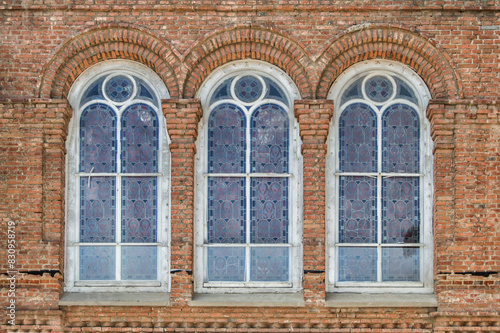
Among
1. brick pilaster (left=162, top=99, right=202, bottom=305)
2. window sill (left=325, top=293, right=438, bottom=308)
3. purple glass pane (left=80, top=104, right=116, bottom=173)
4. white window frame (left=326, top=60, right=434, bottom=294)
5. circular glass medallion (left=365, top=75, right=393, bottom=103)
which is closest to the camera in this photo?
window sill (left=325, top=293, right=438, bottom=308)

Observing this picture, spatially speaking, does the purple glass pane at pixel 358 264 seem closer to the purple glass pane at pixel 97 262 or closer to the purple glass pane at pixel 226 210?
the purple glass pane at pixel 226 210

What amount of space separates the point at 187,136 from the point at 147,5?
1984 mm

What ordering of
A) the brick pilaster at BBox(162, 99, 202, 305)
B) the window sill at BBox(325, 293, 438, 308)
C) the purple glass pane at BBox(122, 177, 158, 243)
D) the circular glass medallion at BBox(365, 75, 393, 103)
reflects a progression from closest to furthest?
the window sill at BBox(325, 293, 438, 308), the brick pilaster at BBox(162, 99, 202, 305), the purple glass pane at BBox(122, 177, 158, 243), the circular glass medallion at BBox(365, 75, 393, 103)

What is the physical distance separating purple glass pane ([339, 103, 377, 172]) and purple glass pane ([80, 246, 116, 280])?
3.59 meters

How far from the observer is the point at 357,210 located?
9.51 m

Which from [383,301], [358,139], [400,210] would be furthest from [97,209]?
[400,210]

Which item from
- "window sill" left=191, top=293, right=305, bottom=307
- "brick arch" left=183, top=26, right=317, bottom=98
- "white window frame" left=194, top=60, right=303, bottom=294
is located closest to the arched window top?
"white window frame" left=194, top=60, right=303, bottom=294

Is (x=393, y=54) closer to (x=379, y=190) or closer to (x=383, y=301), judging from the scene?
(x=379, y=190)

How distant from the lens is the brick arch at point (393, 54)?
9422mm

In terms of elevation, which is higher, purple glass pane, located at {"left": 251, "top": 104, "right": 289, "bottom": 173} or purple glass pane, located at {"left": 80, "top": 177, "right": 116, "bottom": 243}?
purple glass pane, located at {"left": 251, "top": 104, "right": 289, "bottom": 173}

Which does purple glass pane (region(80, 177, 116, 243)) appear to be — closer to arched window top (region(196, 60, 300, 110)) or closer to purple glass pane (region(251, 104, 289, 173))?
arched window top (region(196, 60, 300, 110))

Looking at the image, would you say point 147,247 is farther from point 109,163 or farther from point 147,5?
→ point 147,5

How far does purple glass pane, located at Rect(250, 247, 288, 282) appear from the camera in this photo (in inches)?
372

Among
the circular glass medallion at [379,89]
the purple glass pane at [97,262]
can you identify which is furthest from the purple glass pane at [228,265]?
the circular glass medallion at [379,89]
